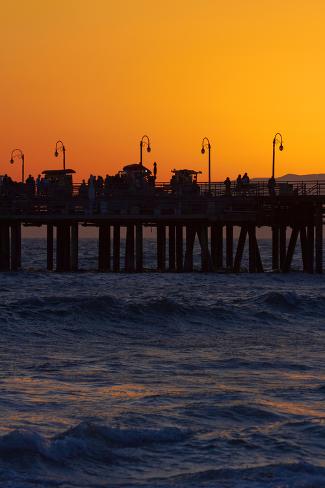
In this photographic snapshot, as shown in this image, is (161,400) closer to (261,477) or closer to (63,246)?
(261,477)

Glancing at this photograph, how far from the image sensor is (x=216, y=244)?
49781 millimetres

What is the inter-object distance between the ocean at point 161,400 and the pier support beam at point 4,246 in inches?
834

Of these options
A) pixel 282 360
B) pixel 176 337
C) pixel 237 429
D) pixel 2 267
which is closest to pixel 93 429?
pixel 237 429

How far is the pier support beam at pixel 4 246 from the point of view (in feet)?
168

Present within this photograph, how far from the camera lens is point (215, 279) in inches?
1780

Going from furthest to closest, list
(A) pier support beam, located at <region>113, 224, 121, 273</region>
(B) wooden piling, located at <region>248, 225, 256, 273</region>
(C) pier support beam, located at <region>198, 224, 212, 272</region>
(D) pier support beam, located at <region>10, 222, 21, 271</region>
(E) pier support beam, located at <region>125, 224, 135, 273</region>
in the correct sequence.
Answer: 1. (D) pier support beam, located at <region>10, 222, 21, 271</region>
2. (A) pier support beam, located at <region>113, 224, 121, 273</region>
3. (E) pier support beam, located at <region>125, 224, 135, 273</region>
4. (C) pier support beam, located at <region>198, 224, 212, 272</region>
5. (B) wooden piling, located at <region>248, 225, 256, 273</region>

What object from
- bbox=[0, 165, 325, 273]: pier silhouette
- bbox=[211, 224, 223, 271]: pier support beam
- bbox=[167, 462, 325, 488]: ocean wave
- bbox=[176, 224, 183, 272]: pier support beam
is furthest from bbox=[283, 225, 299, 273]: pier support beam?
bbox=[167, 462, 325, 488]: ocean wave

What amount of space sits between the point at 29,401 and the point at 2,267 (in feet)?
121

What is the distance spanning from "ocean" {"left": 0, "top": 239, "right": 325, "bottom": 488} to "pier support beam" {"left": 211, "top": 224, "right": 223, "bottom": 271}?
17859mm

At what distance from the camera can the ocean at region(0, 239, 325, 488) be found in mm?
12445

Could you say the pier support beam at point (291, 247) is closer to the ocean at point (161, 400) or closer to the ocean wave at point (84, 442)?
the ocean at point (161, 400)

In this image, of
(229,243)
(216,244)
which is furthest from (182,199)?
(229,243)

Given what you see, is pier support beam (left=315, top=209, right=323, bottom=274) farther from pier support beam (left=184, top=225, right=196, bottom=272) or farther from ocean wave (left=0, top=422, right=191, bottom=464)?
ocean wave (left=0, top=422, right=191, bottom=464)

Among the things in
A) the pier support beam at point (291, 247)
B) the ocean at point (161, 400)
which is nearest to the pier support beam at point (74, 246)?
the pier support beam at point (291, 247)
